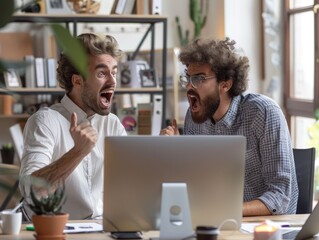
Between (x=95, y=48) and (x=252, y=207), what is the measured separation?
97 centimetres

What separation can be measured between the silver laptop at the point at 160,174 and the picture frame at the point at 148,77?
125 inches

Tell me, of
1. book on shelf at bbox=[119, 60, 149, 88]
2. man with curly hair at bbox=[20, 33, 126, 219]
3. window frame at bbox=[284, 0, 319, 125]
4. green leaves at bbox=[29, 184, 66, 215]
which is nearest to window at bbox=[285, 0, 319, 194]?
window frame at bbox=[284, 0, 319, 125]

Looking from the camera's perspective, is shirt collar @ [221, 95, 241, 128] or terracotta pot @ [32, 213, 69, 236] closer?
terracotta pot @ [32, 213, 69, 236]

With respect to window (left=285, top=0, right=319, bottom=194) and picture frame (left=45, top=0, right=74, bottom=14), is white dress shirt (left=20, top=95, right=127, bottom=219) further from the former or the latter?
window (left=285, top=0, right=319, bottom=194)

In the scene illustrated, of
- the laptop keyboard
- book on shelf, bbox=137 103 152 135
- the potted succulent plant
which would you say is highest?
A: book on shelf, bbox=137 103 152 135

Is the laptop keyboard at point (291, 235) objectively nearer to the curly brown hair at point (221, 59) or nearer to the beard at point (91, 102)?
the curly brown hair at point (221, 59)

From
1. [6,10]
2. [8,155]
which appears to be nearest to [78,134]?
[6,10]

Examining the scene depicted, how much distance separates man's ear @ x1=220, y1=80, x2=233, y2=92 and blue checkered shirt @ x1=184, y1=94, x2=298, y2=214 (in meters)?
0.09

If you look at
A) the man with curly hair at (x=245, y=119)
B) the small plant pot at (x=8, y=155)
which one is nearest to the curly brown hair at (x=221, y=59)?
the man with curly hair at (x=245, y=119)

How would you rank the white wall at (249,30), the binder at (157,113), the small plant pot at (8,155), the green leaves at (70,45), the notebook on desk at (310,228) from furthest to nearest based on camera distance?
the white wall at (249,30), the small plant pot at (8,155), the binder at (157,113), the notebook on desk at (310,228), the green leaves at (70,45)

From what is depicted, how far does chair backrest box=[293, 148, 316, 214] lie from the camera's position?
3.06m

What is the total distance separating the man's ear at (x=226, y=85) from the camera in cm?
320

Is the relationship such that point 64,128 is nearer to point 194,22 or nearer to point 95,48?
point 95,48

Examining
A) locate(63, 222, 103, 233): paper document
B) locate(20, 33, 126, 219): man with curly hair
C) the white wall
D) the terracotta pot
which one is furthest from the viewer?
the white wall
